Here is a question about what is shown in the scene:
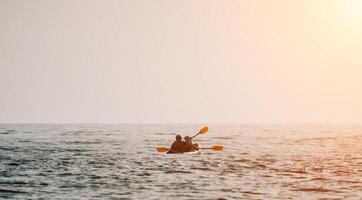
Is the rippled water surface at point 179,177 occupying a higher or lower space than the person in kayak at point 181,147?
lower

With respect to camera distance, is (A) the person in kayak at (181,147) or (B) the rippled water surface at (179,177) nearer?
(B) the rippled water surface at (179,177)

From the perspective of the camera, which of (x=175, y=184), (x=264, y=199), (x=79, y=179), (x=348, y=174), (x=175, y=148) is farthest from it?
(x=175, y=148)

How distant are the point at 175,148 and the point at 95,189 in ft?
55.7

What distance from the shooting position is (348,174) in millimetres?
33562

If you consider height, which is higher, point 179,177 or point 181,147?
point 181,147

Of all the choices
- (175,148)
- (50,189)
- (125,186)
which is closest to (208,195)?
(125,186)

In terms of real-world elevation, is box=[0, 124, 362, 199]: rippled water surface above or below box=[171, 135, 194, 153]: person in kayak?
below

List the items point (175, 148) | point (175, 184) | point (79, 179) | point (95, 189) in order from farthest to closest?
point (175, 148)
point (79, 179)
point (175, 184)
point (95, 189)

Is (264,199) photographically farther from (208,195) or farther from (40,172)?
(40,172)

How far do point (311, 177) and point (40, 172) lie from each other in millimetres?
17704

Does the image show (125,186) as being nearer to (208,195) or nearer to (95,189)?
(95,189)

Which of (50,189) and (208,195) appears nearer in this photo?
(208,195)

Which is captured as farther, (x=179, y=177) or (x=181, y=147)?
(x=181, y=147)

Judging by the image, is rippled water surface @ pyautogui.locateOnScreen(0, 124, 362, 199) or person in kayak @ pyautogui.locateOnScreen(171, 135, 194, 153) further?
person in kayak @ pyautogui.locateOnScreen(171, 135, 194, 153)
